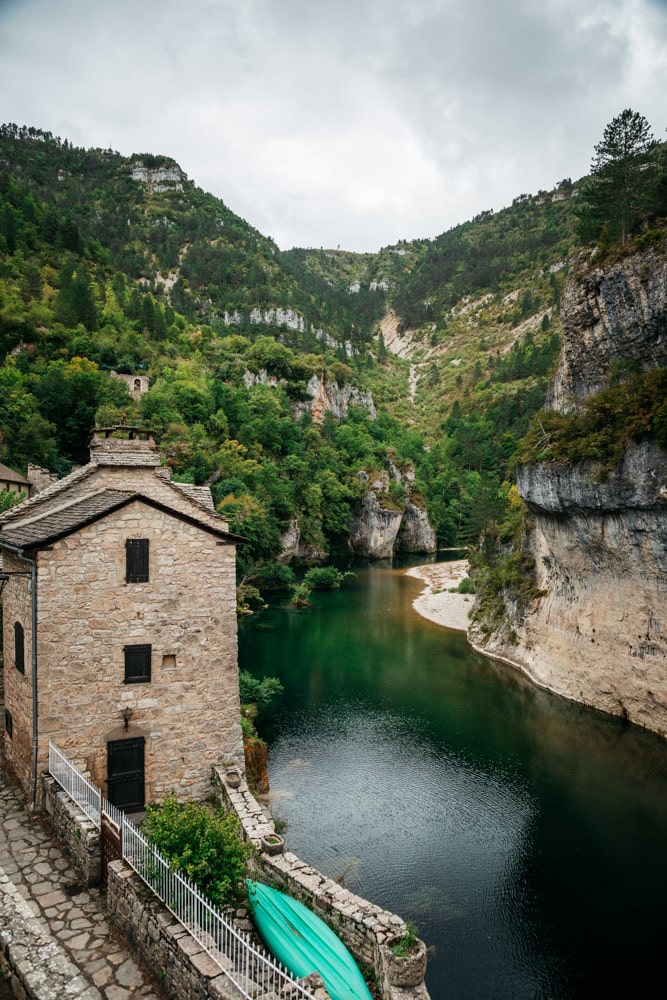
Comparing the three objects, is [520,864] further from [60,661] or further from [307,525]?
[307,525]

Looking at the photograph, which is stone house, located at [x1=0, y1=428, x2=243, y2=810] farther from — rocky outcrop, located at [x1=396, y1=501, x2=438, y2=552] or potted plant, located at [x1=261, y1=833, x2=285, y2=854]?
rocky outcrop, located at [x1=396, y1=501, x2=438, y2=552]

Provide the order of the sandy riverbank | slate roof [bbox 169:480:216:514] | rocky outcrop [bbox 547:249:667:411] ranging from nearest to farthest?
slate roof [bbox 169:480:216:514]
rocky outcrop [bbox 547:249:667:411]
the sandy riverbank

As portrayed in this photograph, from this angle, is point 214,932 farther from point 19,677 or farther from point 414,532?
point 414,532

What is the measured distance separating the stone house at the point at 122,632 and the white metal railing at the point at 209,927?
3.41 meters

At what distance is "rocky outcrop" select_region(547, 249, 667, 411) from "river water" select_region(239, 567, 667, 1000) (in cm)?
1744

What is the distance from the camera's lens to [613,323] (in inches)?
1086

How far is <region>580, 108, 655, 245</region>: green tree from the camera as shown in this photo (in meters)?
28.9

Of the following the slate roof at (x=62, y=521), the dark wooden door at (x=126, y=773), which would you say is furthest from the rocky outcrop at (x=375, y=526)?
the slate roof at (x=62, y=521)

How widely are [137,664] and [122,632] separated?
0.81m

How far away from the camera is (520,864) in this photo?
16828 millimetres

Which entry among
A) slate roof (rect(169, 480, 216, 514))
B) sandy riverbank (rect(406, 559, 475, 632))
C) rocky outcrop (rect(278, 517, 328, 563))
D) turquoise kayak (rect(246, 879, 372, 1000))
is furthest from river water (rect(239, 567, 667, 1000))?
rocky outcrop (rect(278, 517, 328, 563))

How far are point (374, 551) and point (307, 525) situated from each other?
16537 millimetres

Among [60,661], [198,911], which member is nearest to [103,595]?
[60,661]

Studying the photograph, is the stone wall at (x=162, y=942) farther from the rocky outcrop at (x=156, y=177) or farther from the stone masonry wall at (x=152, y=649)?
the rocky outcrop at (x=156, y=177)
